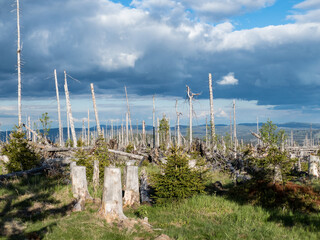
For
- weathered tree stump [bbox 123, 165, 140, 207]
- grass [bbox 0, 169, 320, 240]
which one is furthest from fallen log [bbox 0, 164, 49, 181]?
weathered tree stump [bbox 123, 165, 140, 207]

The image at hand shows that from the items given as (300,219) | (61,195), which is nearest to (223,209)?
(300,219)

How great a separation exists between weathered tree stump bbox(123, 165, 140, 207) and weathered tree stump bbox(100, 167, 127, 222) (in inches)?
129

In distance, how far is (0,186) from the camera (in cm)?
1592

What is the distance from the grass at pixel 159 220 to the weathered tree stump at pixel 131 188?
0.68 m

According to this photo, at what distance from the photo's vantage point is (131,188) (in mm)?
13734

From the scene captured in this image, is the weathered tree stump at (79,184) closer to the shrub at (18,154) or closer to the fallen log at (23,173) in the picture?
the fallen log at (23,173)

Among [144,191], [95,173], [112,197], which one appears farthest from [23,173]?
[112,197]

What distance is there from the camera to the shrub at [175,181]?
513 inches

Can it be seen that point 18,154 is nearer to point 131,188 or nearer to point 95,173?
point 95,173

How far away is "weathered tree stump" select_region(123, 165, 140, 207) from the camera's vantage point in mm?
13672

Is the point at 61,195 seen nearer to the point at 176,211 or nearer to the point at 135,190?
the point at 135,190

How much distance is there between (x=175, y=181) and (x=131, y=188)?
2.12 m

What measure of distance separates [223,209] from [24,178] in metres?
11.8

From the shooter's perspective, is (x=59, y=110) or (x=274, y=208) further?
(x=59, y=110)
